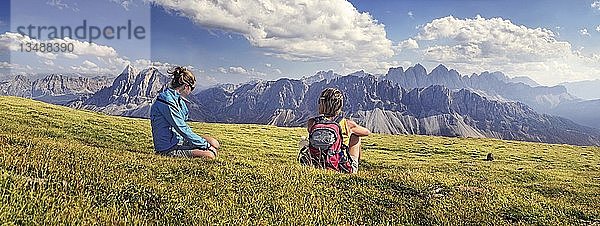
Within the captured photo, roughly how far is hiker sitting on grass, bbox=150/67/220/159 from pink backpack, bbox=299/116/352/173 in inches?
138

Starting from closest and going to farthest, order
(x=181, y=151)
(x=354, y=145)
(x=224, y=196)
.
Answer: (x=224, y=196) < (x=181, y=151) < (x=354, y=145)

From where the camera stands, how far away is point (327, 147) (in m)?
13.8

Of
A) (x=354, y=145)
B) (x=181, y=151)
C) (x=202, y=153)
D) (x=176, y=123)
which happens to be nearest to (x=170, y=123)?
(x=176, y=123)

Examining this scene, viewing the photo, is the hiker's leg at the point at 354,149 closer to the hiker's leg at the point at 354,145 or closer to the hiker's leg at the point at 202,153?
the hiker's leg at the point at 354,145

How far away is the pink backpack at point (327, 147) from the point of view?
13469 mm

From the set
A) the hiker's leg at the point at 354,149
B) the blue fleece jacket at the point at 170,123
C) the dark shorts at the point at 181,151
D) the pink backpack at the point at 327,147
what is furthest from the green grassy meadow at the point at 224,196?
the blue fleece jacket at the point at 170,123

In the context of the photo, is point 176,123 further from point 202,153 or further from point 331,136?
point 331,136

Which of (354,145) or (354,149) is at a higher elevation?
(354,145)

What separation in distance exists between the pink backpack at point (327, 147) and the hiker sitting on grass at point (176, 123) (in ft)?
11.5

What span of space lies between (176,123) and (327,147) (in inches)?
196

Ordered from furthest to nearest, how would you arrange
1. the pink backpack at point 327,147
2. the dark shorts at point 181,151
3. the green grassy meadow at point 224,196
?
1. the dark shorts at point 181,151
2. the pink backpack at point 327,147
3. the green grassy meadow at point 224,196

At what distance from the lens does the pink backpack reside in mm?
13469

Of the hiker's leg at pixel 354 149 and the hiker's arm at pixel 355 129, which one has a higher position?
the hiker's arm at pixel 355 129

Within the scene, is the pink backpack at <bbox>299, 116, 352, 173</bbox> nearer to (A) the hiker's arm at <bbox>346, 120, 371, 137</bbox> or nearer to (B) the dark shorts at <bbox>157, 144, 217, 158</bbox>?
(A) the hiker's arm at <bbox>346, 120, 371, 137</bbox>
